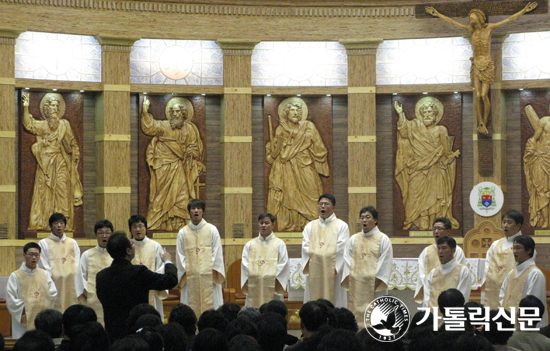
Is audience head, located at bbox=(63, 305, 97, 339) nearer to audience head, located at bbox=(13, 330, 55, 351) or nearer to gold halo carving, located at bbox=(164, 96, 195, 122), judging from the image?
audience head, located at bbox=(13, 330, 55, 351)

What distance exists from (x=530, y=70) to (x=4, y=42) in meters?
8.79

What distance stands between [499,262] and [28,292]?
223 inches

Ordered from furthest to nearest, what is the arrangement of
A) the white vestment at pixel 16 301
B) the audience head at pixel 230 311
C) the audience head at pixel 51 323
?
1. the white vestment at pixel 16 301
2. the audience head at pixel 230 311
3. the audience head at pixel 51 323

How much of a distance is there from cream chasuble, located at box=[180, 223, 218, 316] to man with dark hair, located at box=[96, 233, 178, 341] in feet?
Answer: 14.2

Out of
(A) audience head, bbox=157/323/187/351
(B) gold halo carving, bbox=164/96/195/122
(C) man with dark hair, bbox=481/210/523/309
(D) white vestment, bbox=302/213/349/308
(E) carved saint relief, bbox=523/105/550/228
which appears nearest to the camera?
(A) audience head, bbox=157/323/187/351

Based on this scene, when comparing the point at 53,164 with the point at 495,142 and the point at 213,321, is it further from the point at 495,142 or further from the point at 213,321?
the point at 213,321

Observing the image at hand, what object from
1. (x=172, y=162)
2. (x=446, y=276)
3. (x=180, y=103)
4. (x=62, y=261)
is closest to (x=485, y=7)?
(x=180, y=103)

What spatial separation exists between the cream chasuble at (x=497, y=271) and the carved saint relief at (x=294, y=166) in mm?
5011

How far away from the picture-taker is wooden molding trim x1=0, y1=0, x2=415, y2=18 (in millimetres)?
14078

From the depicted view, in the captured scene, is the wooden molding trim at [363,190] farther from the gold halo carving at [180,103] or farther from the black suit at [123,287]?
the black suit at [123,287]

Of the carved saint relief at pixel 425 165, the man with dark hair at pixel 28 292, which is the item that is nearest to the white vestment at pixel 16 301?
the man with dark hair at pixel 28 292

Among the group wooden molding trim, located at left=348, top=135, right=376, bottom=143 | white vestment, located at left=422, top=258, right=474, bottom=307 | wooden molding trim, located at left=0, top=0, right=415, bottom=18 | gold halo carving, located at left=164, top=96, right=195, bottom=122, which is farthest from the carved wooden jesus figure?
white vestment, located at left=422, top=258, right=474, bottom=307

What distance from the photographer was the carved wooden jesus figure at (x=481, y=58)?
555 inches

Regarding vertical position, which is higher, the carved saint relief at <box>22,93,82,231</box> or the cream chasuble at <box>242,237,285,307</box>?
the carved saint relief at <box>22,93,82,231</box>
